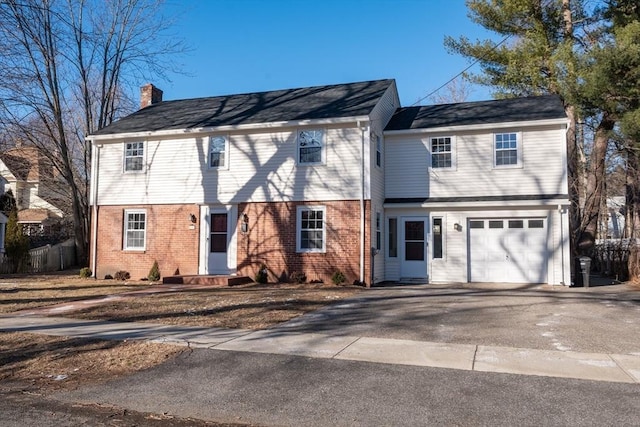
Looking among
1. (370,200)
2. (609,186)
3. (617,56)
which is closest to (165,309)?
(370,200)

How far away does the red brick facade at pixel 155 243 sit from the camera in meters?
17.7

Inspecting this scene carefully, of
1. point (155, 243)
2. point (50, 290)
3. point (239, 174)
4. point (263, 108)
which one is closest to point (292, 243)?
point (239, 174)

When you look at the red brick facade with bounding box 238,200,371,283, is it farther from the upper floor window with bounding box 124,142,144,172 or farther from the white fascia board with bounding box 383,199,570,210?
the upper floor window with bounding box 124,142,144,172

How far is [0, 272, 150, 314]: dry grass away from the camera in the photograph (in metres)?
12.3

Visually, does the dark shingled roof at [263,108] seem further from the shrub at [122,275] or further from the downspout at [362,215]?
the shrub at [122,275]

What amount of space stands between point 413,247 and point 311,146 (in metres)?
4.90

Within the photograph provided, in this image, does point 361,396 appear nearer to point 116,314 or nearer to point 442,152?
point 116,314

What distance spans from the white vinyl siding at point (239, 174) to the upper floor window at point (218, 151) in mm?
195

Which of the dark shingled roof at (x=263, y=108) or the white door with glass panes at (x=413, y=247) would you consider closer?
the white door with glass panes at (x=413, y=247)

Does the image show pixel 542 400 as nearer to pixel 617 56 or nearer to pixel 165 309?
pixel 165 309

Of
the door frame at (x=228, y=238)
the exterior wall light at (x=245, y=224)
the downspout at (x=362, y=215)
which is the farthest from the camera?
the door frame at (x=228, y=238)

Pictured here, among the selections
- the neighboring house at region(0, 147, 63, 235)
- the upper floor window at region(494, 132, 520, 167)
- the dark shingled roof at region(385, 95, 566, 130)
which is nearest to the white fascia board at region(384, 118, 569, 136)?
the dark shingled roof at region(385, 95, 566, 130)

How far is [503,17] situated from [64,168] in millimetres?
21686

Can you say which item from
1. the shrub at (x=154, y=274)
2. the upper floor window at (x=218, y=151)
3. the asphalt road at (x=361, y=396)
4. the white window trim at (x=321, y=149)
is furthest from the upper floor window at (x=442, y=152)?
the asphalt road at (x=361, y=396)
